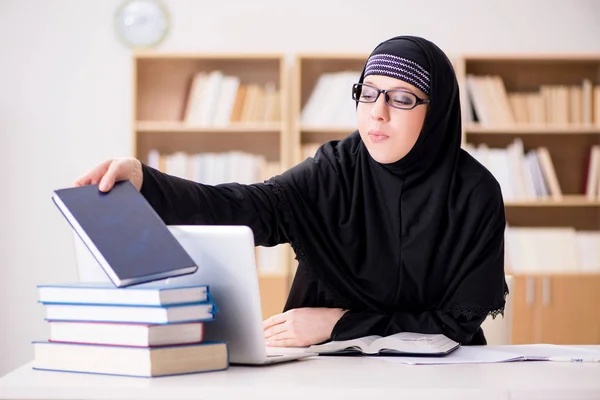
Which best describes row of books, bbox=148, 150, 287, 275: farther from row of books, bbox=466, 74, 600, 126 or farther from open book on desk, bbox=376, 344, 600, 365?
open book on desk, bbox=376, 344, 600, 365

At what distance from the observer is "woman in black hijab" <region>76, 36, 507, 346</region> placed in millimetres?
1705

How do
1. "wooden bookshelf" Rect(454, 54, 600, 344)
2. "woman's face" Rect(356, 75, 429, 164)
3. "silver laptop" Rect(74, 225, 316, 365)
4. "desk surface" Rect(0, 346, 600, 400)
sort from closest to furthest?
"desk surface" Rect(0, 346, 600, 400), "silver laptop" Rect(74, 225, 316, 365), "woman's face" Rect(356, 75, 429, 164), "wooden bookshelf" Rect(454, 54, 600, 344)

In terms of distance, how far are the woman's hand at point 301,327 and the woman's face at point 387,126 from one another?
36cm

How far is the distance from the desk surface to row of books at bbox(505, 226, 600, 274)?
3248 mm

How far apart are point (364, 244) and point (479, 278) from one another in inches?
10.8

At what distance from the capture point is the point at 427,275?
1798 mm

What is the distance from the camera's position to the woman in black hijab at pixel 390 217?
171 cm

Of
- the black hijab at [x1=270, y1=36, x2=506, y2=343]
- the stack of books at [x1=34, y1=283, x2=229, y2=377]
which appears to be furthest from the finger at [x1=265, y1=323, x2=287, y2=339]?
the stack of books at [x1=34, y1=283, x2=229, y2=377]

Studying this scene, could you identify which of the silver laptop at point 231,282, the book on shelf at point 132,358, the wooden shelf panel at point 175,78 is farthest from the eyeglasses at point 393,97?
the wooden shelf panel at point 175,78

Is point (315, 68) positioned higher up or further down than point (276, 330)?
higher up

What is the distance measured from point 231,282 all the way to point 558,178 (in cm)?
383

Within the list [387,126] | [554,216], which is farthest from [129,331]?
[554,216]

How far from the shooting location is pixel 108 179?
4.39ft

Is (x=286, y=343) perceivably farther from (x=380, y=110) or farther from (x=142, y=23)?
(x=142, y=23)
